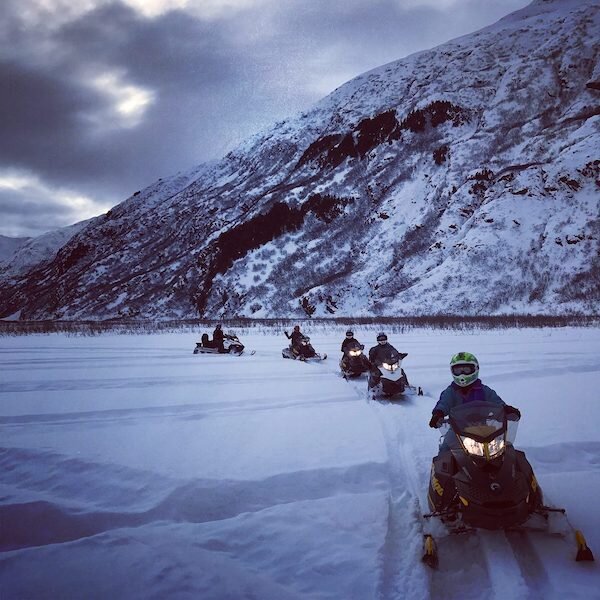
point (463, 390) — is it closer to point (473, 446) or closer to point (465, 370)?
point (465, 370)

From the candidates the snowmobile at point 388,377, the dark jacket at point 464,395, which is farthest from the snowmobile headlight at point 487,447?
the snowmobile at point 388,377

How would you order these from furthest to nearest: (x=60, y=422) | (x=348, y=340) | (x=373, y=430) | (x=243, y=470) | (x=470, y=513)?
(x=348, y=340), (x=60, y=422), (x=373, y=430), (x=243, y=470), (x=470, y=513)

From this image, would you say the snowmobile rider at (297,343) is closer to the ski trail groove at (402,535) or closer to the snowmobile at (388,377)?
the snowmobile at (388,377)

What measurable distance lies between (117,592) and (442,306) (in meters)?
41.8

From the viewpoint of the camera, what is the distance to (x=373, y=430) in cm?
670

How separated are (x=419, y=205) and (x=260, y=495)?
59.0 m

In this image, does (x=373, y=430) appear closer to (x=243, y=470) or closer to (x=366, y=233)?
(x=243, y=470)

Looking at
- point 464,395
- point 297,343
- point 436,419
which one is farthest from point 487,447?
point 297,343

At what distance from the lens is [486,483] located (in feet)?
11.0

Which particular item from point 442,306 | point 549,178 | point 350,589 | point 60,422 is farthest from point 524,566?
point 549,178

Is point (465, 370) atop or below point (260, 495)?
atop

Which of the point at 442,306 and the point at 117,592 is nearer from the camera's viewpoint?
the point at 117,592

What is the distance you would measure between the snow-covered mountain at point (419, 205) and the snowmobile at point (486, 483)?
39200mm

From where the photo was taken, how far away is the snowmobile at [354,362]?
36.7 ft
